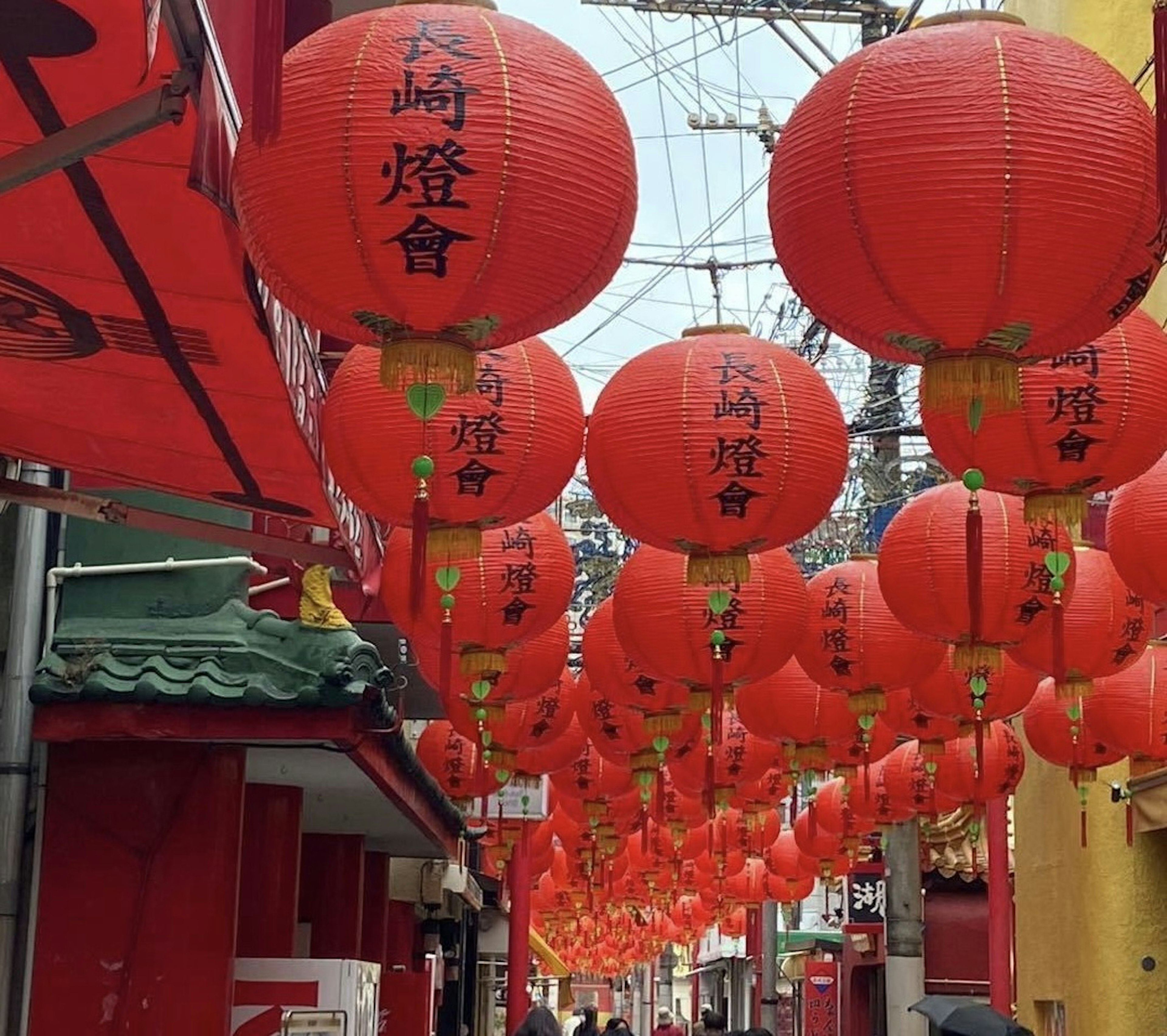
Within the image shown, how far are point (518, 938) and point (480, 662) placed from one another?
14.7 m

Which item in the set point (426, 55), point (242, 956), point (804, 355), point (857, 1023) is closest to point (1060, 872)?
point (804, 355)

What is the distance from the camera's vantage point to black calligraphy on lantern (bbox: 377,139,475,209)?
15.2ft

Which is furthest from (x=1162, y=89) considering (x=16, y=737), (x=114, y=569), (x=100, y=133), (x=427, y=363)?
(x=16, y=737)

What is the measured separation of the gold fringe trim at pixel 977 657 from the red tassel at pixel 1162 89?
4250mm

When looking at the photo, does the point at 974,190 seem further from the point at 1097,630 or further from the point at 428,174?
the point at 1097,630

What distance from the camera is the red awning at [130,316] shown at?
4.12 meters

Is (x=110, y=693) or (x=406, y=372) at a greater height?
(x=406, y=372)

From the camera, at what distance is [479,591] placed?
858cm

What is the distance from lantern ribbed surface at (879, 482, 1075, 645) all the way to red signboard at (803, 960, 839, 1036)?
27921 mm

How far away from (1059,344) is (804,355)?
13.2 m

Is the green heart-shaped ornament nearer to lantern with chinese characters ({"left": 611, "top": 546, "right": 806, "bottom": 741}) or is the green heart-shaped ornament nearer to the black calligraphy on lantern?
the black calligraphy on lantern

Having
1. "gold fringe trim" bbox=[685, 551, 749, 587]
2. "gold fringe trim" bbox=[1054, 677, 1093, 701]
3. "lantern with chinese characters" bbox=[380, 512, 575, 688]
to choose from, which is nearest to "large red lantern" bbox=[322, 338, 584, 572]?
"gold fringe trim" bbox=[685, 551, 749, 587]

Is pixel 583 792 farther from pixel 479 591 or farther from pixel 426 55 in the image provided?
pixel 426 55

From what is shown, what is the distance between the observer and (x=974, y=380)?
5.34 meters
